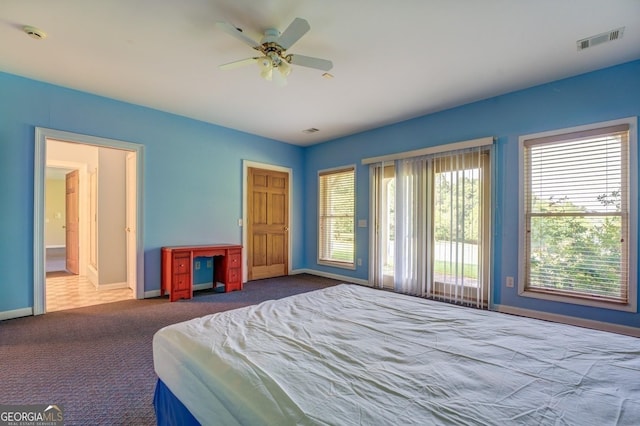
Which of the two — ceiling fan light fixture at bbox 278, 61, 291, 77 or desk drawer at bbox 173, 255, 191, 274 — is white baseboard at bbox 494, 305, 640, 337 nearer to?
ceiling fan light fixture at bbox 278, 61, 291, 77

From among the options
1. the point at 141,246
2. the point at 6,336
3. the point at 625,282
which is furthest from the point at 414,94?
the point at 6,336

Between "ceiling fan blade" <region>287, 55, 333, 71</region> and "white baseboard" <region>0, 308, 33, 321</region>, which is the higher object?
"ceiling fan blade" <region>287, 55, 333, 71</region>

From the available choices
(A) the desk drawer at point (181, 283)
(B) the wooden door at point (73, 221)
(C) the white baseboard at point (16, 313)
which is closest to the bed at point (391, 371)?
(A) the desk drawer at point (181, 283)

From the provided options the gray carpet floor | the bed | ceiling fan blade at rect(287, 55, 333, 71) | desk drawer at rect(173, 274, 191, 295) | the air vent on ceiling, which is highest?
the air vent on ceiling

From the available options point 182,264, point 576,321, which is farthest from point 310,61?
point 576,321

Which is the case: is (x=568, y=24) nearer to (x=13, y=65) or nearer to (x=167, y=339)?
(x=167, y=339)

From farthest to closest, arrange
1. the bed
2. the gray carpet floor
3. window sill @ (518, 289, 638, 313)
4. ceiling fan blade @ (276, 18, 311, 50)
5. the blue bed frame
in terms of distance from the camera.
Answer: window sill @ (518, 289, 638, 313), ceiling fan blade @ (276, 18, 311, 50), the gray carpet floor, the blue bed frame, the bed

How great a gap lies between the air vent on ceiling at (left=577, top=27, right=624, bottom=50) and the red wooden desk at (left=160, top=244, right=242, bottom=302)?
4.65m

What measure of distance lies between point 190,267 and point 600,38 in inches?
201

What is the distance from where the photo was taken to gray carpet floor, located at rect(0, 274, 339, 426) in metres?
1.82

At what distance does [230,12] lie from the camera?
2.27 m

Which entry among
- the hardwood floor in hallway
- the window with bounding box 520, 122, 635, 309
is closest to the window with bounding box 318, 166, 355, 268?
the window with bounding box 520, 122, 635, 309

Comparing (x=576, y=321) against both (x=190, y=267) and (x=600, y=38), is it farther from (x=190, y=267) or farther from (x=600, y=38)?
(x=190, y=267)

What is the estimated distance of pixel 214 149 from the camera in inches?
194
